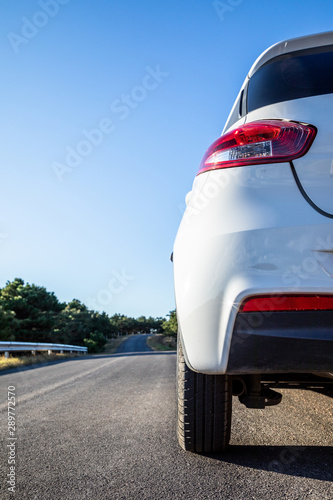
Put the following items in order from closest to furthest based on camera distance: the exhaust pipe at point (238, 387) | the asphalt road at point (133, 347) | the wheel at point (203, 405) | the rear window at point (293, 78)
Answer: the rear window at point (293, 78) → the wheel at point (203, 405) → the exhaust pipe at point (238, 387) → the asphalt road at point (133, 347)

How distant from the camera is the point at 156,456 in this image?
6.40 ft

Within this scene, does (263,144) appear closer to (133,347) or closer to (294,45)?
(294,45)

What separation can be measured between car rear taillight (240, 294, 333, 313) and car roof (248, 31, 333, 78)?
130 cm

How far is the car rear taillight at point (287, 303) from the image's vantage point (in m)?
1.36

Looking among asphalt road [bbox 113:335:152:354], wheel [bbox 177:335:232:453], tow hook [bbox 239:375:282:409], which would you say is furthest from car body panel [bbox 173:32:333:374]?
asphalt road [bbox 113:335:152:354]

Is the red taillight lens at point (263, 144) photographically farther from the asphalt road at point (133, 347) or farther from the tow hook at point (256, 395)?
the asphalt road at point (133, 347)

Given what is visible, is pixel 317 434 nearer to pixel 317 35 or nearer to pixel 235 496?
pixel 235 496

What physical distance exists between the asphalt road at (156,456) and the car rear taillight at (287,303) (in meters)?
0.78

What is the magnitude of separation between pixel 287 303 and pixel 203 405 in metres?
0.80

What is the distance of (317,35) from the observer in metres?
1.85

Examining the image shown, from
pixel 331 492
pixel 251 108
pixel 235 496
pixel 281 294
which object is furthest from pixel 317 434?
pixel 251 108

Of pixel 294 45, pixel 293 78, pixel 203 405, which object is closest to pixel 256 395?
pixel 203 405

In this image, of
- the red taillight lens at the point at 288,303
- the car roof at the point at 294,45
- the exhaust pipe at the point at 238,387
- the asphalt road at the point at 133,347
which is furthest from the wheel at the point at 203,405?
the asphalt road at the point at 133,347

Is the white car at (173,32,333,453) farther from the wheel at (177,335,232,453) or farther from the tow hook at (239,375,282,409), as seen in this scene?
the tow hook at (239,375,282,409)
